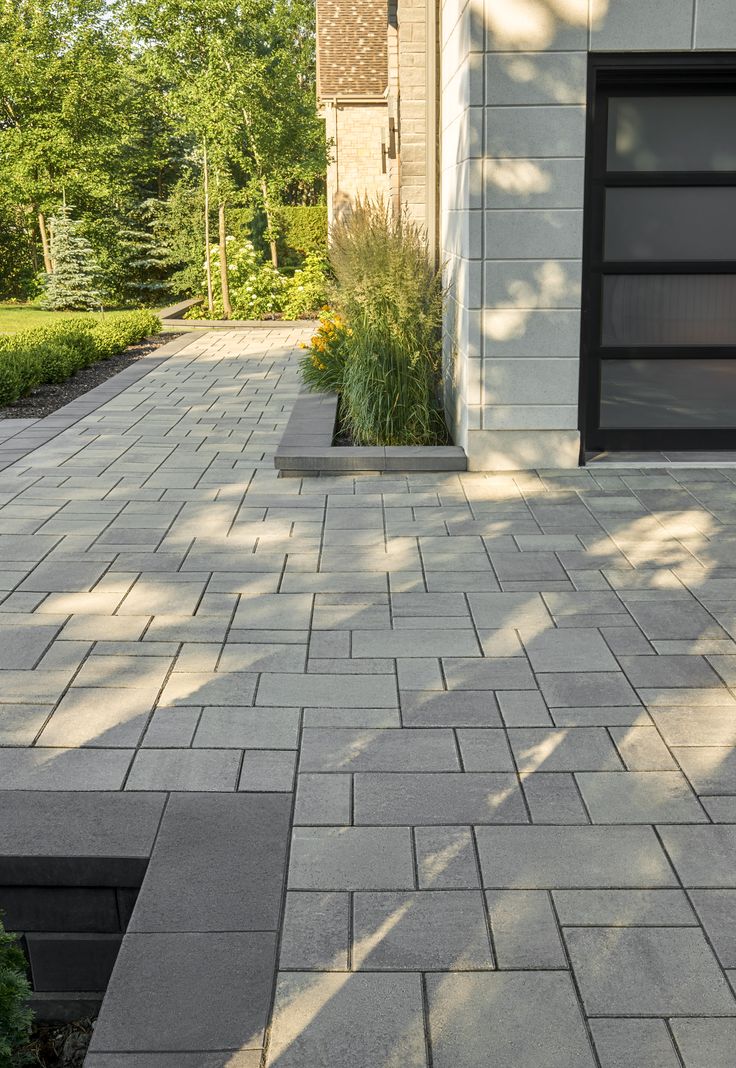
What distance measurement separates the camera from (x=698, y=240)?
23.8 ft

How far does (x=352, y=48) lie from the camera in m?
23.1

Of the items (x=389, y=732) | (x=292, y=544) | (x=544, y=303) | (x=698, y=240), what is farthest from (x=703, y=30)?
(x=389, y=732)

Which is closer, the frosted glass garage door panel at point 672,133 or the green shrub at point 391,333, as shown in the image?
the frosted glass garage door panel at point 672,133

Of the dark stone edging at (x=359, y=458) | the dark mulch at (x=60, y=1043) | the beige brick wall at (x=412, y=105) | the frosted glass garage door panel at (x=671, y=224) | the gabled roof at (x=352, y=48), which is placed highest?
the gabled roof at (x=352, y=48)

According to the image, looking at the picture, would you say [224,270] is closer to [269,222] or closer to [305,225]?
[269,222]

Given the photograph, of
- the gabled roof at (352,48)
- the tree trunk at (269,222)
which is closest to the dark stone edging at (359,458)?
the tree trunk at (269,222)

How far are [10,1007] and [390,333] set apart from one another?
19.4ft

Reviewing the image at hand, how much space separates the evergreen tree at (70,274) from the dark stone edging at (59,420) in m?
10.1

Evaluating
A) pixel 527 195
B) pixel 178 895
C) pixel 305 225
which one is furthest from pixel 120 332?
pixel 178 895

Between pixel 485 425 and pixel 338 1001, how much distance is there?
5.12m

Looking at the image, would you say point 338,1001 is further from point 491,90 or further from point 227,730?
point 491,90

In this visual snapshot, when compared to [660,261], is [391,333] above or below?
below

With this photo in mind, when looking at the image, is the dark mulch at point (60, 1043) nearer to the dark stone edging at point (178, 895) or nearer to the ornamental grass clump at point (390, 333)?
the dark stone edging at point (178, 895)

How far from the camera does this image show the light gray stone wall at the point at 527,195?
6.59m
